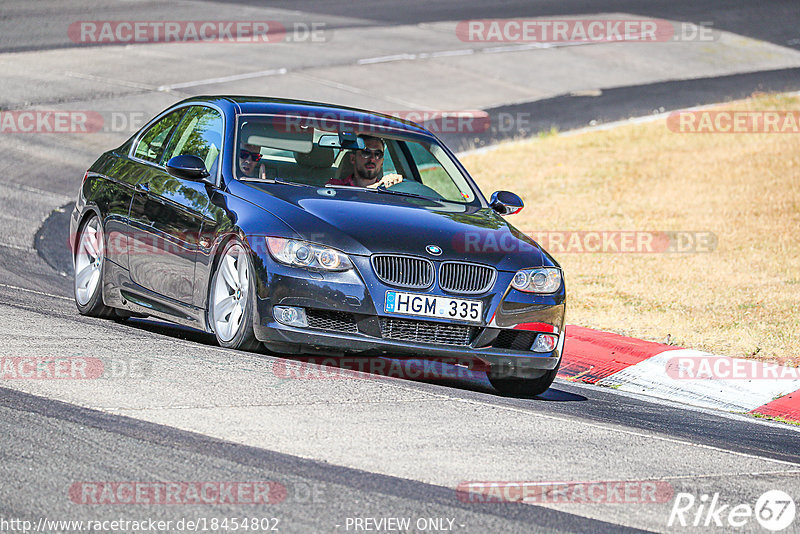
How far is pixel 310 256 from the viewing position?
7270 mm

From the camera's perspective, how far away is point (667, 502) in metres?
5.42

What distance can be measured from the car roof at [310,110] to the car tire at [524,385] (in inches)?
80.6

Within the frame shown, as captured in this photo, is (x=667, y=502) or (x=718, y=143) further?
(x=718, y=143)

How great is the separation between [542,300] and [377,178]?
5.14ft

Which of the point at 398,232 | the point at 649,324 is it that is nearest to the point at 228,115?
the point at 398,232

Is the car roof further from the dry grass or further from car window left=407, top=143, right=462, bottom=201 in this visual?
the dry grass

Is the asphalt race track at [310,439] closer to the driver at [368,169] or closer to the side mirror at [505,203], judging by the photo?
the side mirror at [505,203]

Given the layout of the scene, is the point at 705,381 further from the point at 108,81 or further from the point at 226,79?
the point at 226,79

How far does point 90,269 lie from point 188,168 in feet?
5.68

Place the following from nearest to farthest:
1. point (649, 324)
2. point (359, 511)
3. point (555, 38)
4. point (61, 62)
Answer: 1. point (359, 511)
2. point (649, 324)
3. point (61, 62)
4. point (555, 38)

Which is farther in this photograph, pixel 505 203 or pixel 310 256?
pixel 505 203

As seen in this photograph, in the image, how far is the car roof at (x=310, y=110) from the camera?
28.8 feet

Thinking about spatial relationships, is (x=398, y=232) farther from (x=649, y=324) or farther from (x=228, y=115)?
(x=649, y=324)

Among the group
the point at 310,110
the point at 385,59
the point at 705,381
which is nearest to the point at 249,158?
the point at 310,110
